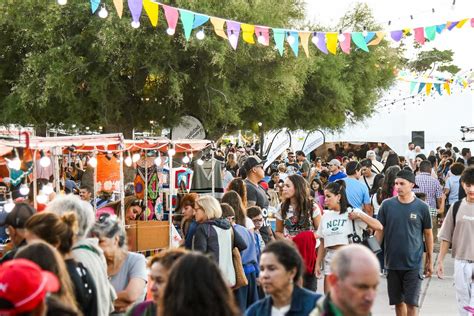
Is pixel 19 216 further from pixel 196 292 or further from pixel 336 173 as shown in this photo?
pixel 336 173

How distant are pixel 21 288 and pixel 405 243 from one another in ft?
20.1

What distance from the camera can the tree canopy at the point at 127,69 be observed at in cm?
2092

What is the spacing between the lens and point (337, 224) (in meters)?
9.69

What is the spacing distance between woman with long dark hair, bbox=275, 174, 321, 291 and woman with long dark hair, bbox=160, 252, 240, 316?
578 centimetres

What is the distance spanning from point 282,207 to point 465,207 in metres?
2.03

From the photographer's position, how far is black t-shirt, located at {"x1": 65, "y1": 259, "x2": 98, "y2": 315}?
556 centimetres

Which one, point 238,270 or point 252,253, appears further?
point 252,253

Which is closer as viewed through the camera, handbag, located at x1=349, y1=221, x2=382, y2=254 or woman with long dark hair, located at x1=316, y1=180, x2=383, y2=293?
handbag, located at x1=349, y1=221, x2=382, y2=254

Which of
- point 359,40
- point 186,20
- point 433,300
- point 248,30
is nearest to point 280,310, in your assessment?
point 433,300

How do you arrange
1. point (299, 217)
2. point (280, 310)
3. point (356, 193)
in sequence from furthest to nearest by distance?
1. point (356, 193)
2. point (299, 217)
3. point (280, 310)

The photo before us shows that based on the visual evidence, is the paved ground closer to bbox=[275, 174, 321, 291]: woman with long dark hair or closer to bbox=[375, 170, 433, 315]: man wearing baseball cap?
bbox=[375, 170, 433, 315]: man wearing baseball cap

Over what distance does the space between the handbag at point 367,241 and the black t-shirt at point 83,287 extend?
4289mm

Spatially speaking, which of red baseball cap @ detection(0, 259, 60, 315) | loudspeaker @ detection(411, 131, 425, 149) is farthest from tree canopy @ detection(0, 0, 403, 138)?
red baseball cap @ detection(0, 259, 60, 315)

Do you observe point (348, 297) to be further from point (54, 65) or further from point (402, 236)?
point (54, 65)
